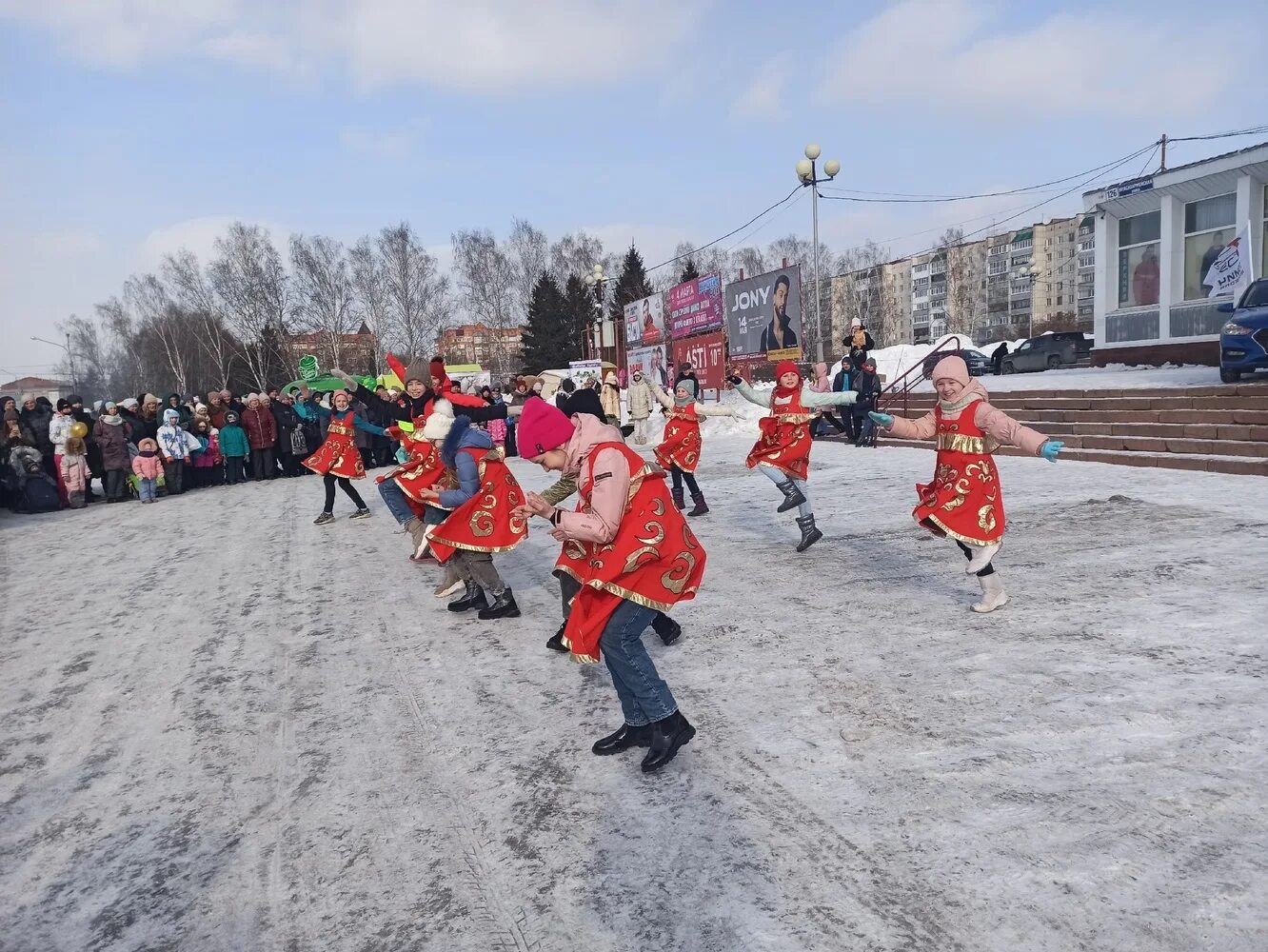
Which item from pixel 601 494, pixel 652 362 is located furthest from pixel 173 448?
pixel 652 362

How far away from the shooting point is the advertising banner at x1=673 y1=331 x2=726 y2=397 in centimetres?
2347

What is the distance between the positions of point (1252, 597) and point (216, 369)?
59.4 m

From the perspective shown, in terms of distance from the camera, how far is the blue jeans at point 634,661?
3.41m

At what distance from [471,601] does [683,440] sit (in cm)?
360

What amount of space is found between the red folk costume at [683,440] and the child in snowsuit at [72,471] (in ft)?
36.5

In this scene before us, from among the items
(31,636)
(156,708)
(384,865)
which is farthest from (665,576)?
(31,636)

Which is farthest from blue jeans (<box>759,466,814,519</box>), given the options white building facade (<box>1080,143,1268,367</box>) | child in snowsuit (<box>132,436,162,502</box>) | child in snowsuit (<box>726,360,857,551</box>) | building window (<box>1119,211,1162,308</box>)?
building window (<box>1119,211,1162,308</box>)

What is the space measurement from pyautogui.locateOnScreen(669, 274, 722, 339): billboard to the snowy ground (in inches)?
723

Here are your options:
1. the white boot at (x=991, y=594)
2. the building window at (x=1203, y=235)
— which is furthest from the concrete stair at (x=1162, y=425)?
the building window at (x=1203, y=235)

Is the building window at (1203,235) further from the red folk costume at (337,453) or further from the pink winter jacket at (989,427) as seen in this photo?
the red folk costume at (337,453)

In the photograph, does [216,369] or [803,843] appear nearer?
[803,843]

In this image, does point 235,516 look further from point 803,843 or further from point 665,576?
point 803,843

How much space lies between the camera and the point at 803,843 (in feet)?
9.30

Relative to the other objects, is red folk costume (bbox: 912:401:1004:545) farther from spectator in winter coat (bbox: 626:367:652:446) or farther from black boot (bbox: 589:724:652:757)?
spectator in winter coat (bbox: 626:367:652:446)
